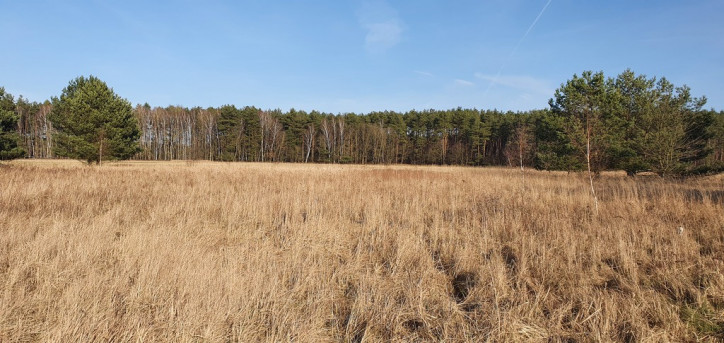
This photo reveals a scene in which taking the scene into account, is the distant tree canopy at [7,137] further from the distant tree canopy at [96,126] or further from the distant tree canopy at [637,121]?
the distant tree canopy at [637,121]

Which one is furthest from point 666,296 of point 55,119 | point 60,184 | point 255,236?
point 55,119

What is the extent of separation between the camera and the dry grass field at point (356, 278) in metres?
2.15

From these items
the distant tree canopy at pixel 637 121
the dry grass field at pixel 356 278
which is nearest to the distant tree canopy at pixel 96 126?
the dry grass field at pixel 356 278

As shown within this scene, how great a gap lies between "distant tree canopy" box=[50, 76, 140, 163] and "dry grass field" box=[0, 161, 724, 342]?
18.8 m

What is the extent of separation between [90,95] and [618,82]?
34.1 m

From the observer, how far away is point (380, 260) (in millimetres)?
3707

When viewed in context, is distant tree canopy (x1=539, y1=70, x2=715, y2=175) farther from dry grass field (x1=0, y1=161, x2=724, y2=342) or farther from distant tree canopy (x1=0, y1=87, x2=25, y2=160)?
distant tree canopy (x1=0, y1=87, x2=25, y2=160)

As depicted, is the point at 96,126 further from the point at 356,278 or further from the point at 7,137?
the point at 356,278

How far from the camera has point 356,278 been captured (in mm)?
3168

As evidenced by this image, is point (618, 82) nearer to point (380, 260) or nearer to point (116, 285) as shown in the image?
point (380, 260)

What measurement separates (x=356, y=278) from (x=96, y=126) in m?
25.3

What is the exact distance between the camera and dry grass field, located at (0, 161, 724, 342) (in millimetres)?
2154

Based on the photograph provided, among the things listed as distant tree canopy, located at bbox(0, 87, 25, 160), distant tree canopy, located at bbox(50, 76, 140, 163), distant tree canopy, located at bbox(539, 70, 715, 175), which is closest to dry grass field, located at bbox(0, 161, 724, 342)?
distant tree canopy, located at bbox(539, 70, 715, 175)

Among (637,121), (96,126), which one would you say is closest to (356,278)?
(637,121)
